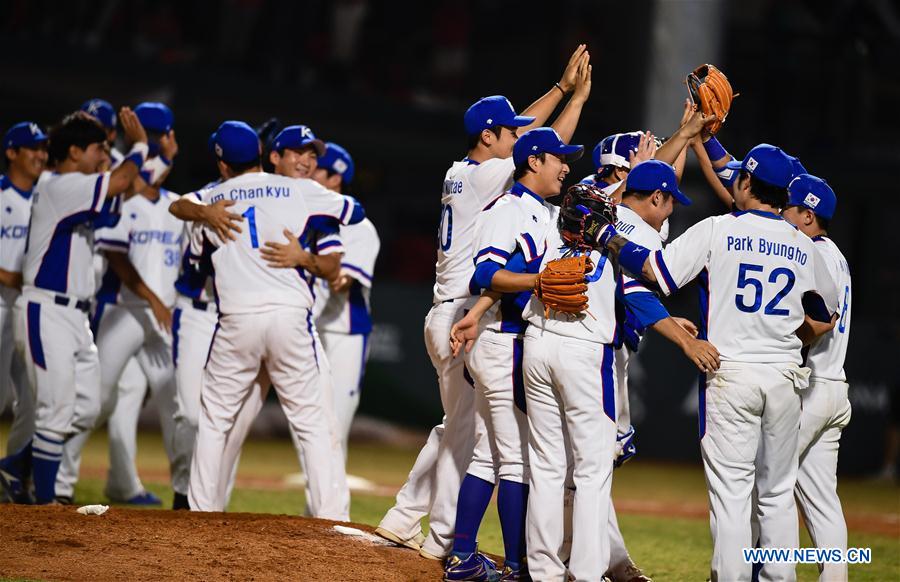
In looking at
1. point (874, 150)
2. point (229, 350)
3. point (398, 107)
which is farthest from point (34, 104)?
point (874, 150)

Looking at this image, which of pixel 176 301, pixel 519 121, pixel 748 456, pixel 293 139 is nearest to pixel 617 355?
pixel 748 456

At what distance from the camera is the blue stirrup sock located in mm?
5527

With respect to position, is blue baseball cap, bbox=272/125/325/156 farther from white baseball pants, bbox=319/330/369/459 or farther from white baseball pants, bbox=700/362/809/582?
white baseball pants, bbox=700/362/809/582

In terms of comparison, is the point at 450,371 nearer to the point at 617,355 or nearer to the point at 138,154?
the point at 617,355

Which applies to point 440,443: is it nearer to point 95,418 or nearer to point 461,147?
point 95,418

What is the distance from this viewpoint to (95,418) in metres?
7.75

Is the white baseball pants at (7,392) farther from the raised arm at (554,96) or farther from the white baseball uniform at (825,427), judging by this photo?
the white baseball uniform at (825,427)

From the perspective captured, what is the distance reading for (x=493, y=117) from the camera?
618 centimetres

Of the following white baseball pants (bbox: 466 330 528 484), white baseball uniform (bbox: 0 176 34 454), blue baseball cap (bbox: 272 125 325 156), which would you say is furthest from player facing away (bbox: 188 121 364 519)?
white baseball uniform (bbox: 0 176 34 454)

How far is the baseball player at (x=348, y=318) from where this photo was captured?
25.4ft

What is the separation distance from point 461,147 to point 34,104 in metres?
5.87

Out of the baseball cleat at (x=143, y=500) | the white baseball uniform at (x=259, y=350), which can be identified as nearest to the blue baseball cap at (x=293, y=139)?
the white baseball uniform at (x=259, y=350)

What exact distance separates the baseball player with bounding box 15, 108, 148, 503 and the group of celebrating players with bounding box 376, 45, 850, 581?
8.46 ft

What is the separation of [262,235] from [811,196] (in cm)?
299
